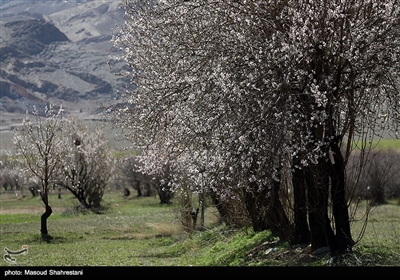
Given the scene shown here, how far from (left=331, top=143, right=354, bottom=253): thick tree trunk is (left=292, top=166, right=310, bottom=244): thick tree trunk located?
1186mm

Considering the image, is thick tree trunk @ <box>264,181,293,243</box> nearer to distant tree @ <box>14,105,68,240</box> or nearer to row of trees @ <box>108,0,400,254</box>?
row of trees @ <box>108,0,400,254</box>

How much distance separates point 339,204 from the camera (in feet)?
42.2

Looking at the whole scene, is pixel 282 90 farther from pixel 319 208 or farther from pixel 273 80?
pixel 319 208

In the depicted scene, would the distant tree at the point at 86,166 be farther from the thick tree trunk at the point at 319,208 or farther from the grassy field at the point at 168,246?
the thick tree trunk at the point at 319,208

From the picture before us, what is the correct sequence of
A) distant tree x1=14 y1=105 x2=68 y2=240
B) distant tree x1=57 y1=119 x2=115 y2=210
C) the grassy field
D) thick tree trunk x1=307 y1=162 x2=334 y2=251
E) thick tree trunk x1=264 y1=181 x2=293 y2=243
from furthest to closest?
distant tree x1=57 y1=119 x2=115 y2=210, distant tree x1=14 y1=105 x2=68 y2=240, thick tree trunk x1=264 y1=181 x2=293 y2=243, the grassy field, thick tree trunk x1=307 y1=162 x2=334 y2=251

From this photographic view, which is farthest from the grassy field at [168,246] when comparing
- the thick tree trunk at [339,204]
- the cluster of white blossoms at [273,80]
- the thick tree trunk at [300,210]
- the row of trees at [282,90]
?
the cluster of white blossoms at [273,80]

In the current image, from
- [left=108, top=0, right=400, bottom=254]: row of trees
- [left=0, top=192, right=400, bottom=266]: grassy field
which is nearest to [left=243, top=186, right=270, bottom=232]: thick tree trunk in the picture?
[left=0, top=192, right=400, bottom=266]: grassy field

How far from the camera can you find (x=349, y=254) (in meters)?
12.5

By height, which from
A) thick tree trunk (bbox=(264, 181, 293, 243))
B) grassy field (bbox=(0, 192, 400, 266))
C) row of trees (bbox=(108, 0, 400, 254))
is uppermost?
row of trees (bbox=(108, 0, 400, 254))

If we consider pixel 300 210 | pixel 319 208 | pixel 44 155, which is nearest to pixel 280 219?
pixel 300 210

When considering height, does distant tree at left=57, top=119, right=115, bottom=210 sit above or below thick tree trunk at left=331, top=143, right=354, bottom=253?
above

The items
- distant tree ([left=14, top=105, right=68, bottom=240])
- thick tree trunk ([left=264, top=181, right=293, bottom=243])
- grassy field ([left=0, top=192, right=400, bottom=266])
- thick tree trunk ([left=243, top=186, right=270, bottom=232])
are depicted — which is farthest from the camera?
distant tree ([left=14, top=105, right=68, bottom=240])

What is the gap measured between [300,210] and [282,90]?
416cm

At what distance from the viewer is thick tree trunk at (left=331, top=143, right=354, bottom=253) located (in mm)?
12648
